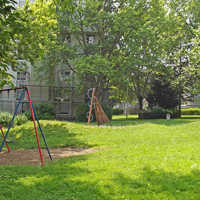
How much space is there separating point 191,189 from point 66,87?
24.4 meters

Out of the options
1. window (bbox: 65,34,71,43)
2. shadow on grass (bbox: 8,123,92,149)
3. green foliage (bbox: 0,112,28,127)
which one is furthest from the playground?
window (bbox: 65,34,71,43)

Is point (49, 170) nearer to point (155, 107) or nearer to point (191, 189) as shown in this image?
point (191, 189)

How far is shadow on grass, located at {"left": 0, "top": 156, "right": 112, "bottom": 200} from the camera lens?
5219 mm

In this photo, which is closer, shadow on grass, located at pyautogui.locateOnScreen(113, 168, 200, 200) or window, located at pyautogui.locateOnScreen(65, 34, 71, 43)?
shadow on grass, located at pyautogui.locateOnScreen(113, 168, 200, 200)

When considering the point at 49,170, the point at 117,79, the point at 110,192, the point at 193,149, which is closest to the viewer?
the point at 110,192

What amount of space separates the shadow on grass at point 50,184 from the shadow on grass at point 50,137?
16.0 feet

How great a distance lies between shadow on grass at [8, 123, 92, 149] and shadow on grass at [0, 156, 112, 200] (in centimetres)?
489

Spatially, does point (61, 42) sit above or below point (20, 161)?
above

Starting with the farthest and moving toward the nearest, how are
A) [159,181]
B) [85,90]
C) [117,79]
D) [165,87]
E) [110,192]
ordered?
[165,87] → [85,90] → [117,79] → [159,181] → [110,192]

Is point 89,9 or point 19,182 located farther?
point 89,9

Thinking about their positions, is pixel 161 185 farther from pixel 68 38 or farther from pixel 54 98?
pixel 68 38

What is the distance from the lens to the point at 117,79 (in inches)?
988

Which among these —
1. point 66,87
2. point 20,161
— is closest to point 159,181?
point 20,161

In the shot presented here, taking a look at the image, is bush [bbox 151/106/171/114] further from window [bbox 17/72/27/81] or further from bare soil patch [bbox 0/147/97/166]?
bare soil patch [bbox 0/147/97/166]
